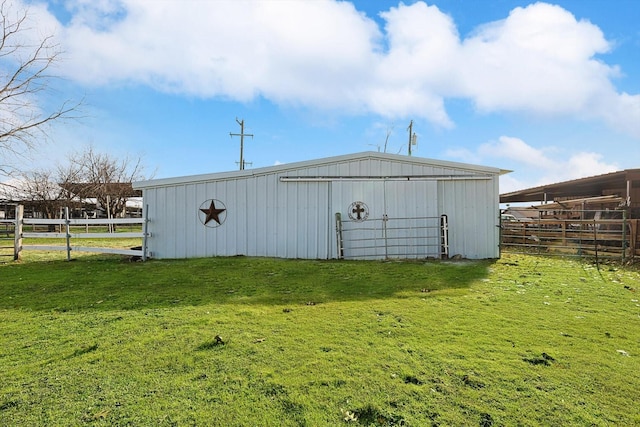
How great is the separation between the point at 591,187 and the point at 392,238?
10.5 metres

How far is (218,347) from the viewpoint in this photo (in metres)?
3.17

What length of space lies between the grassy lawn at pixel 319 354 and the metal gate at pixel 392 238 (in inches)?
139

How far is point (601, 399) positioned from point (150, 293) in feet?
17.9

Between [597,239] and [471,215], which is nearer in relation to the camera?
[471,215]

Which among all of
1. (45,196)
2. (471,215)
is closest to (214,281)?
(471,215)

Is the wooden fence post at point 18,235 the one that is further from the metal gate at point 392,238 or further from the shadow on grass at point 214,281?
the metal gate at point 392,238

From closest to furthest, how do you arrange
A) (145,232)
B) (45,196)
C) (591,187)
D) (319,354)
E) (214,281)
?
(319,354)
(214,281)
(145,232)
(591,187)
(45,196)

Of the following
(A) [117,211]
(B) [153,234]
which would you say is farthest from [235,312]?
(A) [117,211]

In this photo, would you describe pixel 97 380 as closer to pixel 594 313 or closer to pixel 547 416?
pixel 547 416

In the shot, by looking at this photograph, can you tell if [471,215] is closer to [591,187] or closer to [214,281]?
[214,281]

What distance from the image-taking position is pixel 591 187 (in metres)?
14.3

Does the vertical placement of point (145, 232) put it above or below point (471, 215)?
below

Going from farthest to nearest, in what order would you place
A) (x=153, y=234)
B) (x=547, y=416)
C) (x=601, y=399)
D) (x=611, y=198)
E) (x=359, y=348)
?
(x=611, y=198)
(x=153, y=234)
(x=359, y=348)
(x=601, y=399)
(x=547, y=416)

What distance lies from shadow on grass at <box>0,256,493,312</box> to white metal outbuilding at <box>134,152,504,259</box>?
81 centimetres
